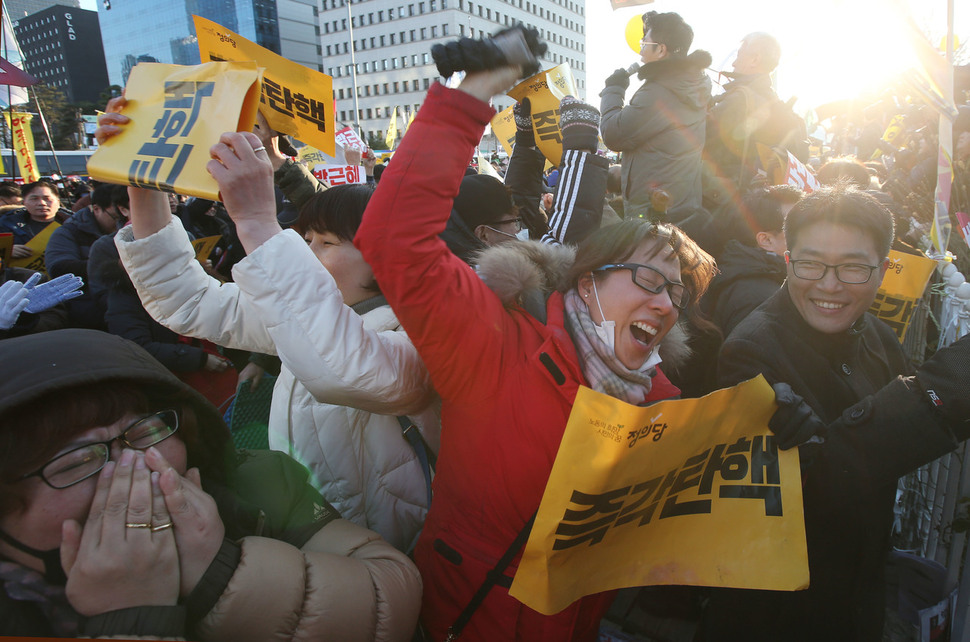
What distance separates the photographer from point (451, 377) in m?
1.41

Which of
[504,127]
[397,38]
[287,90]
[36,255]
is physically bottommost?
[36,255]

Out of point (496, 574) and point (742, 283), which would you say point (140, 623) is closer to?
point (496, 574)

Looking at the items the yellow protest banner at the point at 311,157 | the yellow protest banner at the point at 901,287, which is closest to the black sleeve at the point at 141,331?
the yellow protest banner at the point at 901,287

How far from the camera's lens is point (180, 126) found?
1.44 metres

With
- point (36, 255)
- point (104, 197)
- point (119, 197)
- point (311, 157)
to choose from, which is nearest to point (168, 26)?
point (311, 157)

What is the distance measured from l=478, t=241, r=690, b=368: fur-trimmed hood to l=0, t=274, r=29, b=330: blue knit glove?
225 centimetres

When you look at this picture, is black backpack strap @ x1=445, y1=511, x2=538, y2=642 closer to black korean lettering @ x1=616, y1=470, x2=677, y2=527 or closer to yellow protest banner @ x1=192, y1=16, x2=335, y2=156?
black korean lettering @ x1=616, y1=470, x2=677, y2=527

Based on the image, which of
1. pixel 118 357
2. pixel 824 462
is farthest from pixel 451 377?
pixel 824 462

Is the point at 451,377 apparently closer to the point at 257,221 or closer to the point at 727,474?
the point at 257,221

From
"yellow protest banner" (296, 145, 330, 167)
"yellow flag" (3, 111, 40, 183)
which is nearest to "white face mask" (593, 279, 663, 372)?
"yellow protest banner" (296, 145, 330, 167)

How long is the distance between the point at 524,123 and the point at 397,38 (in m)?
85.0

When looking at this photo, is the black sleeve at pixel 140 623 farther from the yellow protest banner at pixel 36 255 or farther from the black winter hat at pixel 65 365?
the yellow protest banner at pixel 36 255

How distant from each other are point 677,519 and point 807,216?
1318 mm

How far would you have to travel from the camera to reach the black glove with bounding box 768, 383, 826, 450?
4.64ft
